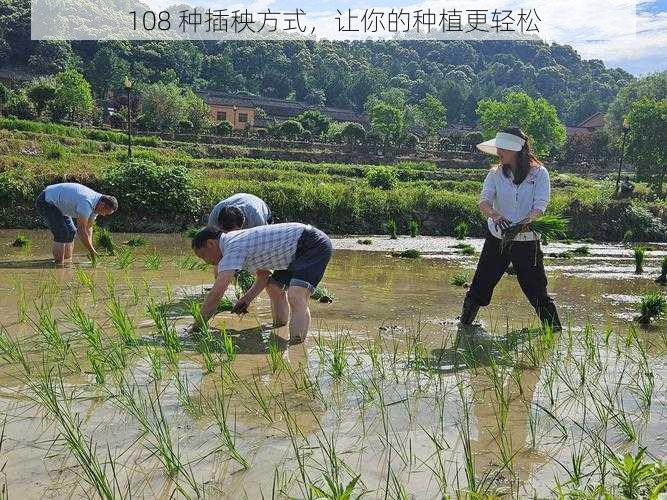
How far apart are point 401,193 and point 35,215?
9.84m

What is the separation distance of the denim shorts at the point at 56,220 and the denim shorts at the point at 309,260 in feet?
14.6

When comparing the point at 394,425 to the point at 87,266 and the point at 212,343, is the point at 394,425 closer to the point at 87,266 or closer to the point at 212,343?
the point at 212,343

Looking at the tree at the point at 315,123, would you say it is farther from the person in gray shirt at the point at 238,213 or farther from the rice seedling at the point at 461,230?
the person in gray shirt at the point at 238,213

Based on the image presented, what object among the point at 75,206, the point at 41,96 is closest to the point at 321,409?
the point at 75,206

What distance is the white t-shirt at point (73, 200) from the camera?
791cm

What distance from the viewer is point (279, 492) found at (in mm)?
2250


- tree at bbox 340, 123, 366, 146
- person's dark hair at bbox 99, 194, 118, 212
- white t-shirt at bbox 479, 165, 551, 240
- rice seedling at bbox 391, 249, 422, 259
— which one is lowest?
rice seedling at bbox 391, 249, 422, 259

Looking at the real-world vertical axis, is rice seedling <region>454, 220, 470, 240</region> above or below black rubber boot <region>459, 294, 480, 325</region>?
below

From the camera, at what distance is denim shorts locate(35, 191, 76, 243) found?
8.01 metres

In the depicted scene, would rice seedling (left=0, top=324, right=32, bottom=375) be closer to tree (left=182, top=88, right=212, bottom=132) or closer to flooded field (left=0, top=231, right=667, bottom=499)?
flooded field (left=0, top=231, right=667, bottom=499)

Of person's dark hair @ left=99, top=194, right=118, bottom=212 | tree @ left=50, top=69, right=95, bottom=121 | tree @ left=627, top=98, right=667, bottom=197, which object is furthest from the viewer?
tree @ left=50, top=69, right=95, bottom=121

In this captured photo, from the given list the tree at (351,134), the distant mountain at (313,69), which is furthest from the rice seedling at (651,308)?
the distant mountain at (313,69)

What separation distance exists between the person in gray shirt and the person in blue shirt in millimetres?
1814

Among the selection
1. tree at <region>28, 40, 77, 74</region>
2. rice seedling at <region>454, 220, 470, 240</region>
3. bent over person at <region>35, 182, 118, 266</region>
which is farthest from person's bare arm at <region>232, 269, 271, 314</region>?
tree at <region>28, 40, 77, 74</region>
